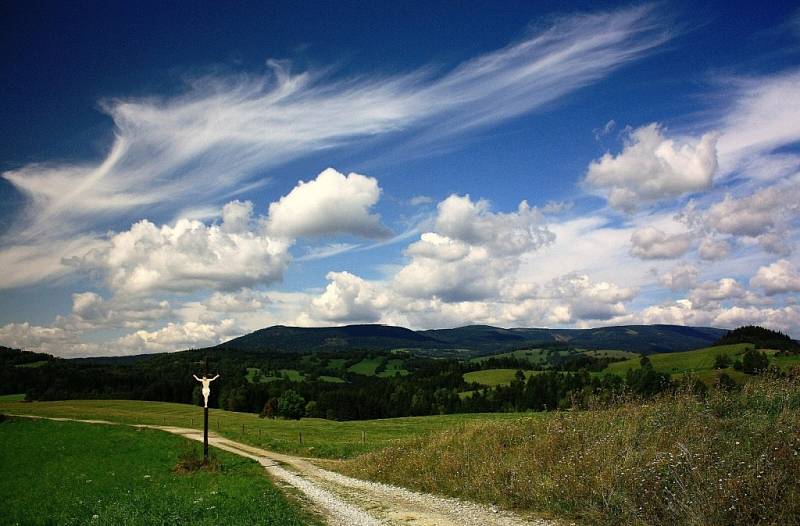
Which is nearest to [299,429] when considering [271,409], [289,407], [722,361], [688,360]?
A: [289,407]

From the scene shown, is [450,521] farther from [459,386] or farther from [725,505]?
[459,386]

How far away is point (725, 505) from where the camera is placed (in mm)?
10930

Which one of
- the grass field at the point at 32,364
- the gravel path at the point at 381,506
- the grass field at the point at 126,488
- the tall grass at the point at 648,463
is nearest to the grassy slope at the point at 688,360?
the grass field at the point at 126,488

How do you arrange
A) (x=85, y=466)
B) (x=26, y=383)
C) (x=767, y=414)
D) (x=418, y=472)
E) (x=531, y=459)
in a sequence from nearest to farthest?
1. (x=767, y=414)
2. (x=531, y=459)
3. (x=418, y=472)
4. (x=85, y=466)
5. (x=26, y=383)

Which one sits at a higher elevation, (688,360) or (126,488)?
(126,488)

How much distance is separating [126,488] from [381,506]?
46.9 feet

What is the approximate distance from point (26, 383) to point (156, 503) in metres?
171

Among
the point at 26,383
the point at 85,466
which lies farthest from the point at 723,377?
the point at 26,383

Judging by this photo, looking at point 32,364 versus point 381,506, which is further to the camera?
point 32,364

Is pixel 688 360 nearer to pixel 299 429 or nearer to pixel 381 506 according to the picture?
pixel 299 429

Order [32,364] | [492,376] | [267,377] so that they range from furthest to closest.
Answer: [267,377], [32,364], [492,376]

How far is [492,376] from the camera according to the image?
169 meters

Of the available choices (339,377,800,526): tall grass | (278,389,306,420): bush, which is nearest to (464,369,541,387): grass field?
(278,389,306,420): bush

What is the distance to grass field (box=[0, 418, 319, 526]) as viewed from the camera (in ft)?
53.3
